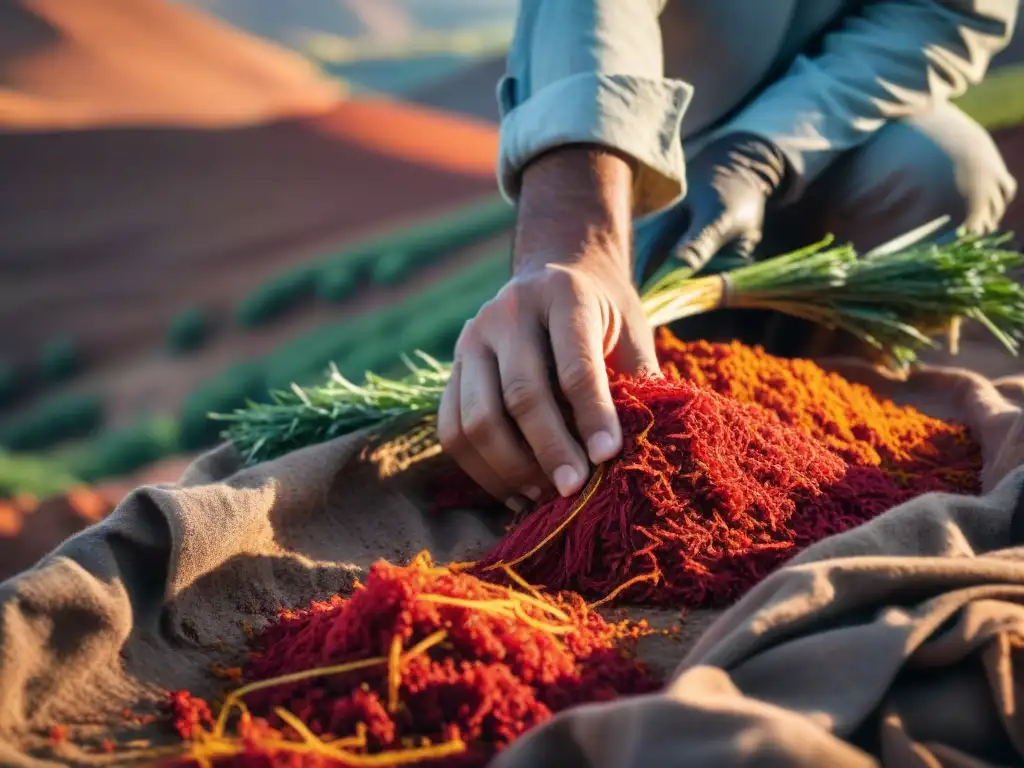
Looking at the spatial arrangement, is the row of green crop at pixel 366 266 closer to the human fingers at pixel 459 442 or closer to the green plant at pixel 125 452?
the green plant at pixel 125 452

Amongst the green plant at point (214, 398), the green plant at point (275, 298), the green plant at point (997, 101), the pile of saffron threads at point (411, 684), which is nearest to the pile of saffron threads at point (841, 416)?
the pile of saffron threads at point (411, 684)

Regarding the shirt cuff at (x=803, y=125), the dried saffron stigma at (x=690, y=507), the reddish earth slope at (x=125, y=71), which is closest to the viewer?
the dried saffron stigma at (x=690, y=507)

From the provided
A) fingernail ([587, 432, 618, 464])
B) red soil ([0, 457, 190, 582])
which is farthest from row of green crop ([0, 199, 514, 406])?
fingernail ([587, 432, 618, 464])

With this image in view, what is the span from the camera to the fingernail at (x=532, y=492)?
48.8 inches

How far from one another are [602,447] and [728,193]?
788 millimetres

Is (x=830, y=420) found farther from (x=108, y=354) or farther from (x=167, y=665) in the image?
(x=108, y=354)

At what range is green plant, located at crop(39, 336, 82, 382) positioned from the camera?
5.98m

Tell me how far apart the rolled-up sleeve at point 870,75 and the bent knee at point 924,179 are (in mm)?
50

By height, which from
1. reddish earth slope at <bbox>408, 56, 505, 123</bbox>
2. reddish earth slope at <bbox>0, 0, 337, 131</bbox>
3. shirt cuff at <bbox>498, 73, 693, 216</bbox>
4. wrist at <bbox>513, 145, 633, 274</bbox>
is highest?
reddish earth slope at <bbox>0, 0, 337, 131</bbox>

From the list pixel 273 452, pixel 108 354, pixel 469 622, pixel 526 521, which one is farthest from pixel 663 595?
pixel 108 354

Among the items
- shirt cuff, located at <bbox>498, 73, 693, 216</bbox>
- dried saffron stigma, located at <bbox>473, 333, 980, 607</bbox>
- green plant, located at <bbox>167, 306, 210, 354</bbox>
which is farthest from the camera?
green plant, located at <bbox>167, 306, 210, 354</bbox>

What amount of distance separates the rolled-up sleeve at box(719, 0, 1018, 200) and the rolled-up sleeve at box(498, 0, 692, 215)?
0.31 meters

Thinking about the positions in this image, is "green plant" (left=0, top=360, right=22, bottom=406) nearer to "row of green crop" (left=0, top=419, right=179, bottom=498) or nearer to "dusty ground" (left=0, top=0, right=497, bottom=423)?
"dusty ground" (left=0, top=0, right=497, bottom=423)

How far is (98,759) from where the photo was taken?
2.46 ft
